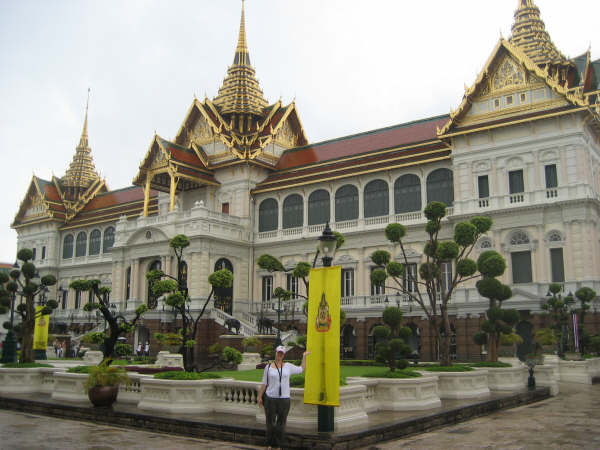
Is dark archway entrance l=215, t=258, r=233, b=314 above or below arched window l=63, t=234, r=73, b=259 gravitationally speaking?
below

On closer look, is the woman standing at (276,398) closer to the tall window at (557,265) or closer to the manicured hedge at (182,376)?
the manicured hedge at (182,376)

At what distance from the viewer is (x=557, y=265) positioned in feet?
99.8

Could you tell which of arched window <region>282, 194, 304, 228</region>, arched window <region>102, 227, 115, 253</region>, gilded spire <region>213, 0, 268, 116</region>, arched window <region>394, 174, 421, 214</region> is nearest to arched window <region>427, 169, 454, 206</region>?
arched window <region>394, 174, 421, 214</region>

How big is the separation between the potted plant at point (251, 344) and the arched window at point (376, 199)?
11.3 metres

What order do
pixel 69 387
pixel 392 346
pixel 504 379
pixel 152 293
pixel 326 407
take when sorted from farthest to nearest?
pixel 152 293
pixel 504 379
pixel 392 346
pixel 69 387
pixel 326 407

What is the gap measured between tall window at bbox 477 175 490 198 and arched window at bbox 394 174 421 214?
12.3 feet

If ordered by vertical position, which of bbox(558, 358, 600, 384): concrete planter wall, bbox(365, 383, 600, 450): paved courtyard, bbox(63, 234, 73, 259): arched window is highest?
bbox(63, 234, 73, 259): arched window

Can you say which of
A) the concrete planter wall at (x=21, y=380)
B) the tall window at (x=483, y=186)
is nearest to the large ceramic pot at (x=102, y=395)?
the concrete planter wall at (x=21, y=380)

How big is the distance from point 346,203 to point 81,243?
2810 cm

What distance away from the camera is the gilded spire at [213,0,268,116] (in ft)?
157

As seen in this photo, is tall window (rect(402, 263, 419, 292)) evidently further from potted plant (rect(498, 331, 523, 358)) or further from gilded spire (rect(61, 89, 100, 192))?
gilded spire (rect(61, 89, 100, 192))

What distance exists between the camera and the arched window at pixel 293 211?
40.9m

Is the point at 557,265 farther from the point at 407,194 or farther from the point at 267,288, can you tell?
the point at 267,288

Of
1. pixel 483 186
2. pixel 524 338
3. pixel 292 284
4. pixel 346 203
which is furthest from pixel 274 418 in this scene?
pixel 292 284
